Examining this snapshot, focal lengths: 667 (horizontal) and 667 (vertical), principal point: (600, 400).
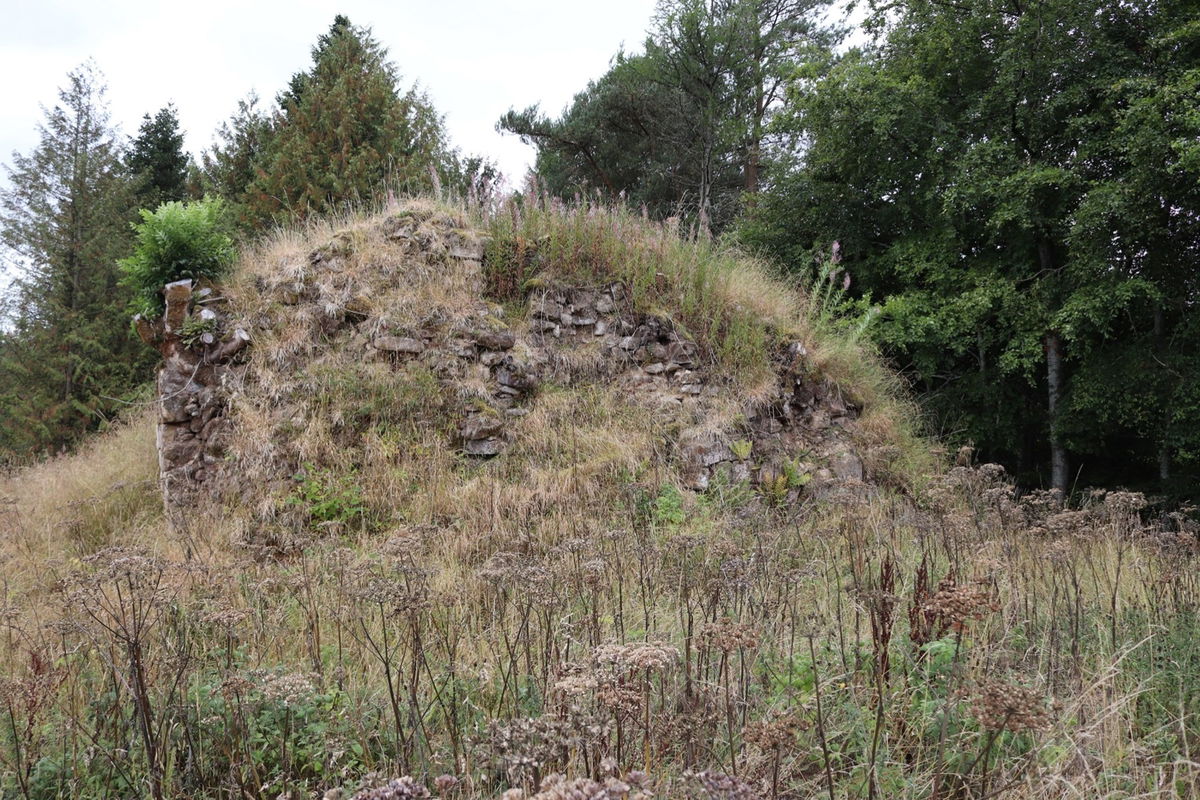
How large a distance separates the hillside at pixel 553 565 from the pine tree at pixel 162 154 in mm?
16039

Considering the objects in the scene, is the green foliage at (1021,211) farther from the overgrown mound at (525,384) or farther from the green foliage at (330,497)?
the green foliage at (330,497)

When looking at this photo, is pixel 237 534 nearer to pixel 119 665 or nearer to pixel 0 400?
pixel 119 665

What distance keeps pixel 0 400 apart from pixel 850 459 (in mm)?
19227

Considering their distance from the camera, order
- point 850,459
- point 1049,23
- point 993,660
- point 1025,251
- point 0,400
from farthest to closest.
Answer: point 0,400 → point 1025,251 → point 1049,23 → point 850,459 → point 993,660

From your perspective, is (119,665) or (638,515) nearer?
(119,665)

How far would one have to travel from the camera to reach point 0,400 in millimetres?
15977

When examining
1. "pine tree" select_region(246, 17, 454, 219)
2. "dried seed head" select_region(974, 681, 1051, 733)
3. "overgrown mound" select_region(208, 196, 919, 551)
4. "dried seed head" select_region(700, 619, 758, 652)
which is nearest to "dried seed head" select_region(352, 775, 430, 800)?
"dried seed head" select_region(700, 619, 758, 652)

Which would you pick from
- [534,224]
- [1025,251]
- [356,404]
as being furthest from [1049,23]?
[356,404]

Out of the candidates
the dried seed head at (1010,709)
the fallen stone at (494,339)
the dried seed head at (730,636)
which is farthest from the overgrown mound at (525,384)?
the dried seed head at (1010,709)

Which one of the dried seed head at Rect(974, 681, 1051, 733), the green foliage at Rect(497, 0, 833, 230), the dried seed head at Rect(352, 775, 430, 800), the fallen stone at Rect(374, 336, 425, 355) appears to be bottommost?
the dried seed head at Rect(974, 681, 1051, 733)

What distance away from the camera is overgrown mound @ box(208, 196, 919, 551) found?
591 cm

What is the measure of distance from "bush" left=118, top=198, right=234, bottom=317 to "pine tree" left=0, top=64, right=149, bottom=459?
1031cm

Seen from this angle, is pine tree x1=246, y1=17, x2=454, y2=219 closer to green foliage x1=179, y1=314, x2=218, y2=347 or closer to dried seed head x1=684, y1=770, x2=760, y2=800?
green foliage x1=179, y1=314, x2=218, y2=347

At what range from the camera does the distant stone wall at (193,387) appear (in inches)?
254
